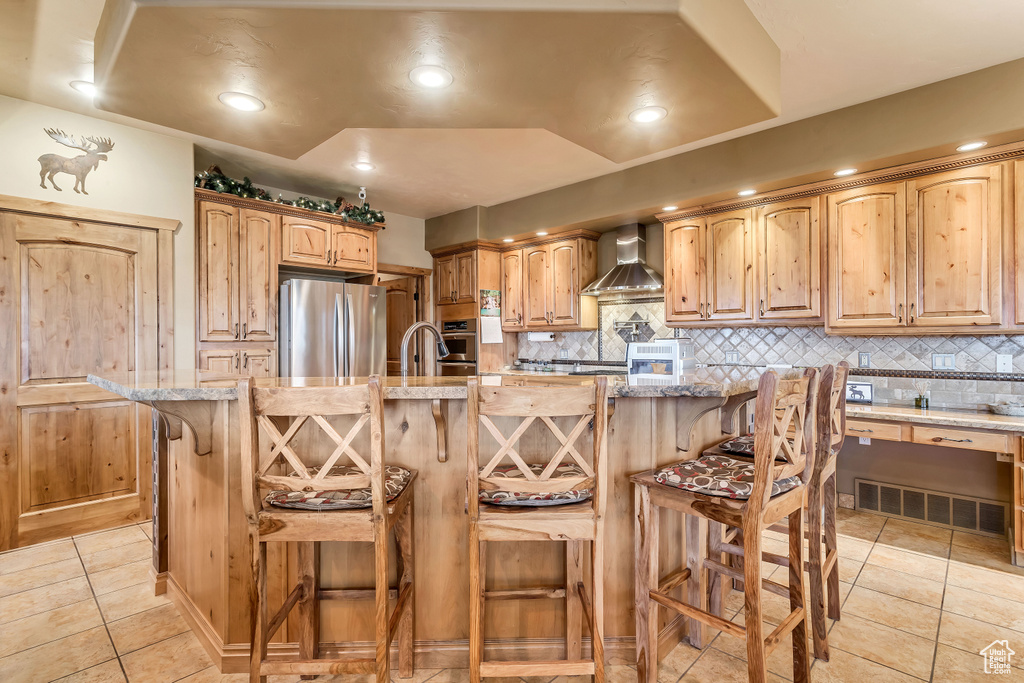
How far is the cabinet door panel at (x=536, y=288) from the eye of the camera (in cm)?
501

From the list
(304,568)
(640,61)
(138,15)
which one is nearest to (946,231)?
(640,61)

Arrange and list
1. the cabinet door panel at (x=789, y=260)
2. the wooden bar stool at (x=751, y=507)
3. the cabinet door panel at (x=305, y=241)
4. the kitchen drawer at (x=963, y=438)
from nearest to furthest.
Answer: the wooden bar stool at (x=751, y=507) → the kitchen drawer at (x=963, y=438) → the cabinet door panel at (x=789, y=260) → the cabinet door panel at (x=305, y=241)

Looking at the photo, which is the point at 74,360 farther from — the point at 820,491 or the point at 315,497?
the point at 820,491

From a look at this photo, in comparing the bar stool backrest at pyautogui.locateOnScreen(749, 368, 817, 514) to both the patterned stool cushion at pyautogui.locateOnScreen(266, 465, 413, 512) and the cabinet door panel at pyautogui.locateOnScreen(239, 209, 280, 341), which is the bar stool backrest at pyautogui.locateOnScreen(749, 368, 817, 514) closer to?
the patterned stool cushion at pyautogui.locateOnScreen(266, 465, 413, 512)

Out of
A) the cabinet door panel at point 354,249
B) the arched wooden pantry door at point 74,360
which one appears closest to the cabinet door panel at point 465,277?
A: the cabinet door panel at point 354,249

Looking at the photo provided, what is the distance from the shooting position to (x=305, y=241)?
164 inches

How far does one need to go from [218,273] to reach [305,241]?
740mm

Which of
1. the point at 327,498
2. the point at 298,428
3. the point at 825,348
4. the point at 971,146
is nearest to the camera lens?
the point at 298,428

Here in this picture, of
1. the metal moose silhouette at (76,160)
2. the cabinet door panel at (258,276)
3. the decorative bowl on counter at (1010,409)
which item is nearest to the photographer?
the decorative bowl on counter at (1010,409)

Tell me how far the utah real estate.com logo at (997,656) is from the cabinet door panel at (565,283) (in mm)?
3391

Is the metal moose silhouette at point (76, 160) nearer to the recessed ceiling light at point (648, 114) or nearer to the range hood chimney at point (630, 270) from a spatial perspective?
the recessed ceiling light at point (648, 114)

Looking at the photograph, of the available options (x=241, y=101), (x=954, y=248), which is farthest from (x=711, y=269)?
(x=241, y=101)

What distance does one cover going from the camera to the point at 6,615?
219cm

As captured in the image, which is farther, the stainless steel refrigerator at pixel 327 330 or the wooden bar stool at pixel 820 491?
the stainless steel refrigerator at pixel 327 330
